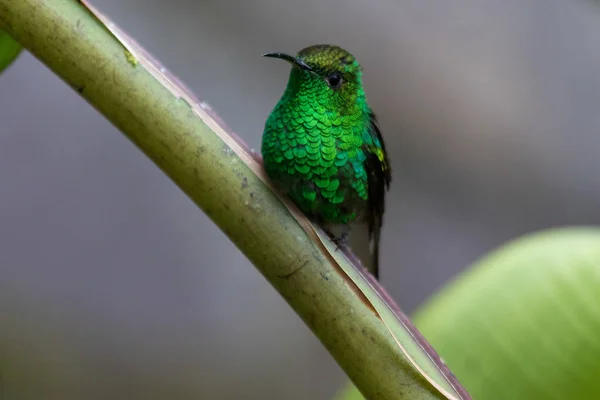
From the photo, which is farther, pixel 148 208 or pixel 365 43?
pixel 365 43

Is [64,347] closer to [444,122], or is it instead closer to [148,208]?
[148,208]

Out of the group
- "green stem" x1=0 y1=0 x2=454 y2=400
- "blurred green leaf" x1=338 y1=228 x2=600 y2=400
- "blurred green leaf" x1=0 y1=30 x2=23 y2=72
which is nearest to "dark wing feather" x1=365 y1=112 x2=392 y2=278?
"blurred green leaf" x1=338 y1=228 x2=600 y2=400

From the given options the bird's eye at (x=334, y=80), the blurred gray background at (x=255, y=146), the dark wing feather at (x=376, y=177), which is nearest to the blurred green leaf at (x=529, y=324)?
the dark wing feather at (x=376, y=177)

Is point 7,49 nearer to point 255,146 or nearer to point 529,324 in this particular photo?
point 529,324

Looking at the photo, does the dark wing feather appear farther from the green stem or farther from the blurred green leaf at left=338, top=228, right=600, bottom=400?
the green stem

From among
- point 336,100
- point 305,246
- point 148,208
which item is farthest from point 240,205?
point 148,208

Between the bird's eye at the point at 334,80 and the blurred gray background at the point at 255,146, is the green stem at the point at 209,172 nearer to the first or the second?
the bird's eye at the point at 334,80

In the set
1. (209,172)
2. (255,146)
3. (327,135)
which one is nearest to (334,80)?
(327,135)
